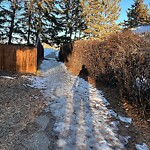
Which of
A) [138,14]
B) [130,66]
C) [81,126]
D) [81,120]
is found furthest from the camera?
[138,14]

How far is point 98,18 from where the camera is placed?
23.3 meters

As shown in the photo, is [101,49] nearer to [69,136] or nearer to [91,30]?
[69,136]

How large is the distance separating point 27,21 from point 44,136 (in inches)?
642

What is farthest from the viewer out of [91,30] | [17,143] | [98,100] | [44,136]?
[91,30]

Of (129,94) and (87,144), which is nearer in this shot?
(87,144)

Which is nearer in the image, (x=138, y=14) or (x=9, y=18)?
(x=9, y=18)

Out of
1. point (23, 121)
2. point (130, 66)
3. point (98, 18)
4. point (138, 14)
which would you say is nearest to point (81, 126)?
point (23, 121)

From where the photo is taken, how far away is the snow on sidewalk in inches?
143

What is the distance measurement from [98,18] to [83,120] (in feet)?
66.2

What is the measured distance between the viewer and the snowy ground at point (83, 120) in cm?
364

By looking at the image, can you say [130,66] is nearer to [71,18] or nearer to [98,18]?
[98,18]

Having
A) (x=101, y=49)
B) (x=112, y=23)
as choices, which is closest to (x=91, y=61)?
(x=101, y=49)

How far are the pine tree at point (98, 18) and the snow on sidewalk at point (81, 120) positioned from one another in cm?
1654

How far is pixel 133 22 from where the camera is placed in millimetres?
36938
